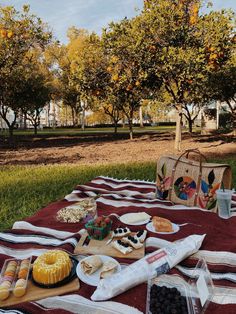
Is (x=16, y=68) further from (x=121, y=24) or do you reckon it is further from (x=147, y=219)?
(x=147, y=219)

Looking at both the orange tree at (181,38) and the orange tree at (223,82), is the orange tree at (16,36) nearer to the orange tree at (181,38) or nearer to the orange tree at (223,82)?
the orange tree at (181,38)

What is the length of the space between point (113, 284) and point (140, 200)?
195 centimetres

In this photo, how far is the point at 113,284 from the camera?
1.78m

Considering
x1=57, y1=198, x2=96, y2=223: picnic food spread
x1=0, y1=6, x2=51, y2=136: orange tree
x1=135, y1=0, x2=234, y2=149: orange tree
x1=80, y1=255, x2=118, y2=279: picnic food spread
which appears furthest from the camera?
x1=0, y1=6, x2=51, y2=136: orange tree

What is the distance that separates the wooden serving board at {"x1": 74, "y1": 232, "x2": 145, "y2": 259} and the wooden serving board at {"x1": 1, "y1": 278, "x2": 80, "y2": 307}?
0.40 metres

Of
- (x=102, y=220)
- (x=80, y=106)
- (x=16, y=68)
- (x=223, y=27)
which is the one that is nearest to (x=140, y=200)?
(x=102, y=220)

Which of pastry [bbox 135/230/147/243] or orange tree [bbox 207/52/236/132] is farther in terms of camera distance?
orange tree [bbox 207/52/236/132]

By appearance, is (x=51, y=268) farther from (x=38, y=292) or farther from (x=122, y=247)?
(x=122, y=247)

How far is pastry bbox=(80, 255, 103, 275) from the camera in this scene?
1951mm

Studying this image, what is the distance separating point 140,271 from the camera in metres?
1.86

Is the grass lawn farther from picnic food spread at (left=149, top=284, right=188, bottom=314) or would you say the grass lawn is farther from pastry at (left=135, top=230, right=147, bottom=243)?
picnic food spread at (left=149, top=284, right=188, bottom=314)

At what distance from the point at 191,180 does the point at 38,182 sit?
11.6 feet

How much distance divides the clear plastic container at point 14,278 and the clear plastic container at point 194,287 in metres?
0.73

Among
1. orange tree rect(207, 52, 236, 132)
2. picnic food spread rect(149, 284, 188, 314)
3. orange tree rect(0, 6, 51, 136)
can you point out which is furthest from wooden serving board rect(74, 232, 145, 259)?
orange tree rect(207, 52, 236, 132)
